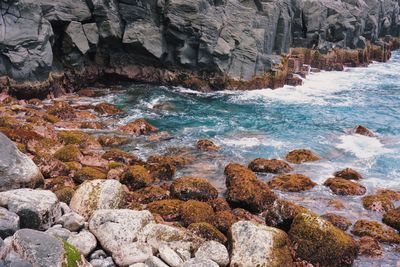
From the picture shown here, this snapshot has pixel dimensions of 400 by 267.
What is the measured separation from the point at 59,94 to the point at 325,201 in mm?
26047

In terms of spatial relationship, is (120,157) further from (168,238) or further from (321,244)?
(321,244)

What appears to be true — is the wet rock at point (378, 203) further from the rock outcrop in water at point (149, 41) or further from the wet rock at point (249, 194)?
the rock outcrop in water at point (149, 41)

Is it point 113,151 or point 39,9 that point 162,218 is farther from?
point 39,9

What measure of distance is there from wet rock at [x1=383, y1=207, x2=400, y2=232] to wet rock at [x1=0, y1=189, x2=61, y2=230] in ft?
44.2

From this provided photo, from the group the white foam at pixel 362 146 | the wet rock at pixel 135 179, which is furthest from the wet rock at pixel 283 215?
the white foam at pixel 362 146

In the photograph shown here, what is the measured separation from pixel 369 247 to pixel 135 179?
1050 cm

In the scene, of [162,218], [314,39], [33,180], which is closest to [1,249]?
[33,180]

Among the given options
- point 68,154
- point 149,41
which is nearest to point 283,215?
point 68,154

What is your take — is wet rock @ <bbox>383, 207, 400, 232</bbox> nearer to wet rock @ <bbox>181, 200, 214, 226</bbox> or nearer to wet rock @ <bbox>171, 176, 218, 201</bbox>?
wet rock @ <bbox>171, 176, 218, 201</bbox>

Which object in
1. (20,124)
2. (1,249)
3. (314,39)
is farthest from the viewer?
(314,39)

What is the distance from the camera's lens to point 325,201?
2066 centimetres

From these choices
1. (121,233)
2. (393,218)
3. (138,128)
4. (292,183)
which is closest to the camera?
(121,233)

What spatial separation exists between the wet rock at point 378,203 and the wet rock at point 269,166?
4891 millimetres

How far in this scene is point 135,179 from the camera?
2058cm
